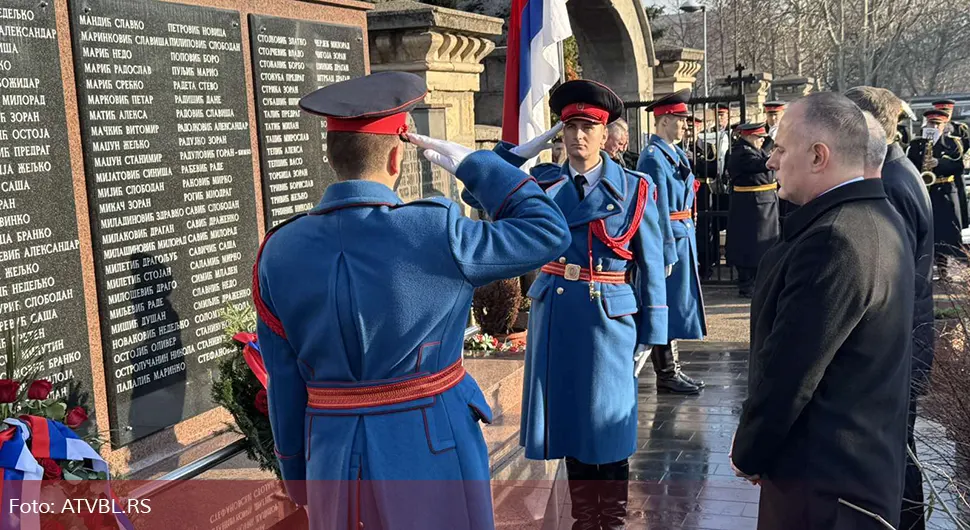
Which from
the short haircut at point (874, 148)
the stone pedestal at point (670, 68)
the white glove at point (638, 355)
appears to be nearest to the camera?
the short haircut at point (874, 148)

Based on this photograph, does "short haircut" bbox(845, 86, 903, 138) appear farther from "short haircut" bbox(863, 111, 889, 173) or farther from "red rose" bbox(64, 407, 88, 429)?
"red rose" bbox(64, 407, 88, 429)

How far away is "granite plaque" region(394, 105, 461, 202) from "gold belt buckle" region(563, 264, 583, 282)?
2391 millimetres

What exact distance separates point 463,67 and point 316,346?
5330 mm

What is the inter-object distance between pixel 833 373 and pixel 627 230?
7.23ft

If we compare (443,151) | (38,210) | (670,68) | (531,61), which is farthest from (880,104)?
(670,68)

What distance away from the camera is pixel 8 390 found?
290 centimetres

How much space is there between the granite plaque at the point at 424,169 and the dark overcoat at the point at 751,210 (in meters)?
4.98

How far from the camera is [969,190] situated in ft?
55.8

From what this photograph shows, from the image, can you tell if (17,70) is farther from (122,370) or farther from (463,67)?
(463,67)

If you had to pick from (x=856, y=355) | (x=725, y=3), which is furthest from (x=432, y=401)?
(x=725, y=3)

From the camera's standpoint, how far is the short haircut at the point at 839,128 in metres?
2.95

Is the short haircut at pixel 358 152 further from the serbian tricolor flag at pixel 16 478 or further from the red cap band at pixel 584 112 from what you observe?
the red cap band at pixel 584 112

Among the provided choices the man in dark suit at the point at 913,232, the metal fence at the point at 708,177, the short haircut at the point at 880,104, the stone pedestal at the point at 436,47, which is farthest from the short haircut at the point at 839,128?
the metal fence at the point at 708,177

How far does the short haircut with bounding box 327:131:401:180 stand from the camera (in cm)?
275
